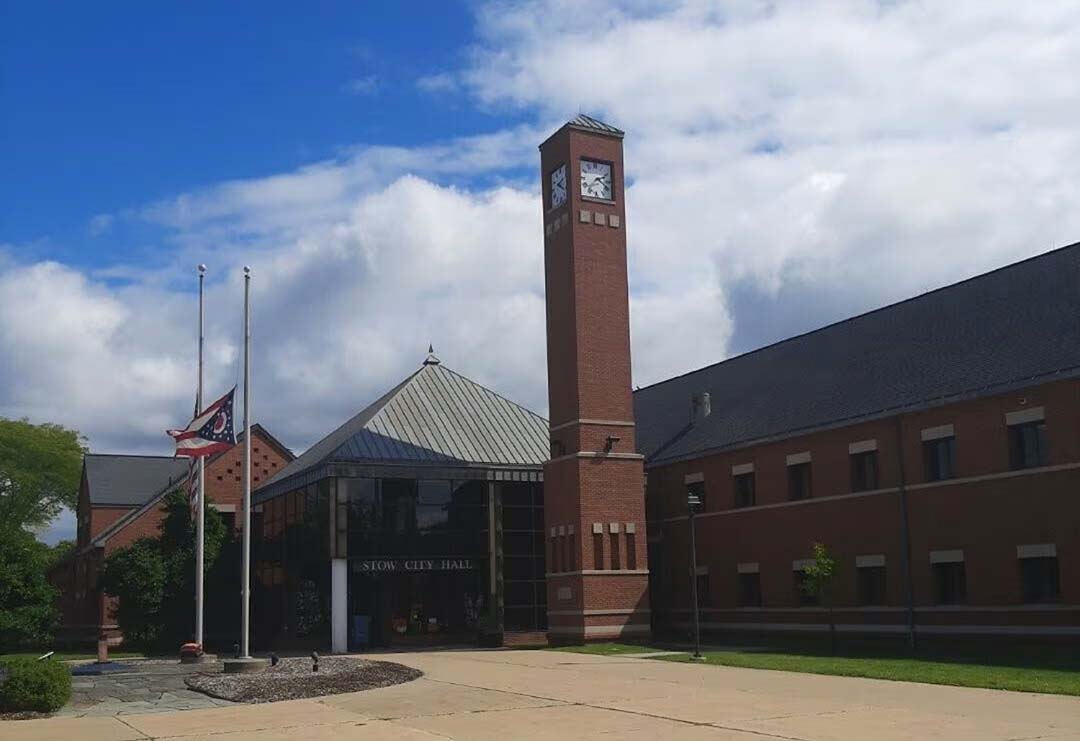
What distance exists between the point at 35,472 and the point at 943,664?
2989 inches

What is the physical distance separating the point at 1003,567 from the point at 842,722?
1804 cm

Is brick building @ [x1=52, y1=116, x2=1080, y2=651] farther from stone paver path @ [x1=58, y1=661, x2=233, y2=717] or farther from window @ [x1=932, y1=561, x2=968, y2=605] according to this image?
stone paver path @ [x1=58, y1=661, x2=233, y2=717]

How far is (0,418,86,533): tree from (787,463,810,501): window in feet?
202

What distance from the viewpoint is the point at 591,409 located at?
143ft

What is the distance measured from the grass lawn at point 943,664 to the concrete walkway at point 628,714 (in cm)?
100

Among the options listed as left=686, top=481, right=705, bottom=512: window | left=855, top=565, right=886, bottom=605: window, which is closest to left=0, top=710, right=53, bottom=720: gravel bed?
left=855, top=565, right=886, bottom=605: window

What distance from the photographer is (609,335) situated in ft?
145

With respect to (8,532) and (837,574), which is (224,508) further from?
A: (837,574)

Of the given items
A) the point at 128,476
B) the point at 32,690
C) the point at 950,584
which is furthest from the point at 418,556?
the point at 128,476

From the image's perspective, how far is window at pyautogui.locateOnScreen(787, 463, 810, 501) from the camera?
41.3 metres

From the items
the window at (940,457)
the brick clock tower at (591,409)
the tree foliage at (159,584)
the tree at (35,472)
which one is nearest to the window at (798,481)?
the brick clock tower at (591,409)

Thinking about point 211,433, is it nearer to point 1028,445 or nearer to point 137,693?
point 137,693

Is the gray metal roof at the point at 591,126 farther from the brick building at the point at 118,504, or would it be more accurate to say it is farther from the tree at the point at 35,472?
the tree at the point at 35,472

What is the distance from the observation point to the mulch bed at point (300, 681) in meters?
23.6
